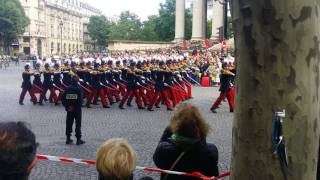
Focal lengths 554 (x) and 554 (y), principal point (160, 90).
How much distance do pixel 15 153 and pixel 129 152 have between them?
2.34 feet

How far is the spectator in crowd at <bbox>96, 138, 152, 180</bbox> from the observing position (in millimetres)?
2730

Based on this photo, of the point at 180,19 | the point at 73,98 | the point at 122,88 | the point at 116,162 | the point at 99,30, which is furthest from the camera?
the point at 99,30

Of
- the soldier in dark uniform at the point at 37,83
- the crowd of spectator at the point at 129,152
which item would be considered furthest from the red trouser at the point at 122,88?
the crowd of spectator at the point at 129,152

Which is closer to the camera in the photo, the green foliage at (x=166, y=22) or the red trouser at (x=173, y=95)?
the red trouser at (x=173, y=95)

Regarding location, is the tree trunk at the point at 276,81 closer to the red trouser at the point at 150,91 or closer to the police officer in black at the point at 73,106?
the police officer in black at the point at 73,106

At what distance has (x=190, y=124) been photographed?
3830 mm

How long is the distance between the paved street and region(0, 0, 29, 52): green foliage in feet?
239

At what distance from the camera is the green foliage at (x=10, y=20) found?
90875 mm

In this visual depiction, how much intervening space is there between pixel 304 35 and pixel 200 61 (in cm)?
3101

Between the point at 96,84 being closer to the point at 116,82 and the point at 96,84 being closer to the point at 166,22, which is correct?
the point at 116,82

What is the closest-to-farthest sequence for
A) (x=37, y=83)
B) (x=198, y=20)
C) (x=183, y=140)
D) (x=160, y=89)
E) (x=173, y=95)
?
(x=183, y=140)
(x=160, y=89)
(x=173, y=95)
(x=37, y=83)
(x=198, y=20)

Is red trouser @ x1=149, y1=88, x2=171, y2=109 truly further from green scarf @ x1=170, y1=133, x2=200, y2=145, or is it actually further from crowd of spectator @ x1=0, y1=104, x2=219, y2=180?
green scarf @ x1=170, y1=133, x2=200, y2=145

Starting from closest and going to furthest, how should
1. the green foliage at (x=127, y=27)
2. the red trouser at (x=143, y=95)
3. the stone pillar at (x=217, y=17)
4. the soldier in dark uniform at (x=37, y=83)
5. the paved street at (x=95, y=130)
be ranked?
the paved street at (x=95, y=130), the red trouser at (x=143, y=95), the soldier in dark uniform at (x=37, y=83), the stone pillar at (x=217, y=17), the green foliage at (x=127, y=27)

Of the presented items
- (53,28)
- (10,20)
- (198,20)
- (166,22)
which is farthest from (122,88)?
(53,28)
